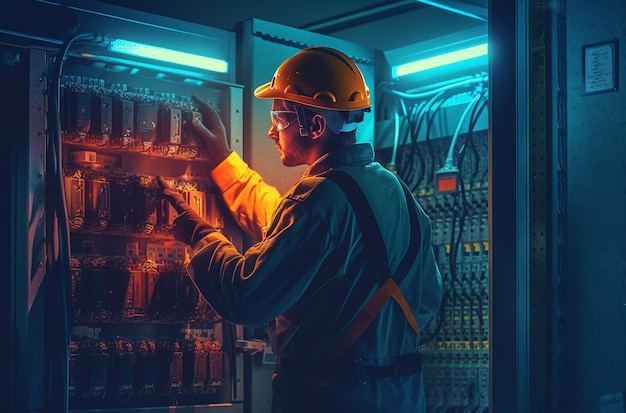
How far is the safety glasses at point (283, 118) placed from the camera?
397 centimetres

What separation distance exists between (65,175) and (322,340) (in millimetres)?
1264

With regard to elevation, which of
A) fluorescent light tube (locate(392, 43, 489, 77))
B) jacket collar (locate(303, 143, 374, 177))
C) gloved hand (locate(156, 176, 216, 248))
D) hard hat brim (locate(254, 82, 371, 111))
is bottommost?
gloved hand (locate(156, 176, 216, 248))

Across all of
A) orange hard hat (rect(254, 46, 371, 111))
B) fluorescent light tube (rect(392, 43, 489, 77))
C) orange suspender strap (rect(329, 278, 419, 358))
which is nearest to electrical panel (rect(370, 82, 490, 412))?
fluorescent light tube (rect(392, 43, 489, 77))

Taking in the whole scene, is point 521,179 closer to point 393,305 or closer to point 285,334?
point 393,305

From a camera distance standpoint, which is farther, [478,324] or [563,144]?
[478,324]

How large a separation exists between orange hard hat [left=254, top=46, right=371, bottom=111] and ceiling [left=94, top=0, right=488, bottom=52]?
2565mm

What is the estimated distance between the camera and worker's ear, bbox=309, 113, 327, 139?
3.93 m

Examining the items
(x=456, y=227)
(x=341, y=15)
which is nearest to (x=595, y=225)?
(x=456, y=227)

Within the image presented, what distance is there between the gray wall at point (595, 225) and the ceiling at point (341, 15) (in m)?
3.06

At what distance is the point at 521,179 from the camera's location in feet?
11.3

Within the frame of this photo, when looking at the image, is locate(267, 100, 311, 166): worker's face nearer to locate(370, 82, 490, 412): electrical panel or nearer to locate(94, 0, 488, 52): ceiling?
locate(370, 82, 490, 412): electrical panel

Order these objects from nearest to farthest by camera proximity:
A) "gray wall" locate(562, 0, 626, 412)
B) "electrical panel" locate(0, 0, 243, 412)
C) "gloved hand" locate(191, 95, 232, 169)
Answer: "gray wall" locate(562, 0, 626, 412) → "electrical panel" locate(0, 0, 243, 412) → "gloved hand" locate(191, 95, 232, 169)

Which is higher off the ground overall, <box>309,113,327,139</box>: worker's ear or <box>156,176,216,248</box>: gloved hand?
<box>309,113,327,139</box>: worker's ear

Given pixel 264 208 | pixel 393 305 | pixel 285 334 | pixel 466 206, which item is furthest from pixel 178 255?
pixel 466 206
